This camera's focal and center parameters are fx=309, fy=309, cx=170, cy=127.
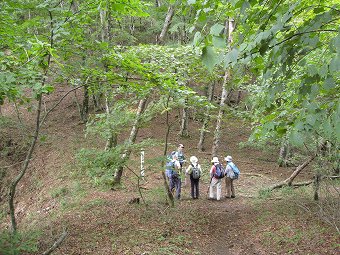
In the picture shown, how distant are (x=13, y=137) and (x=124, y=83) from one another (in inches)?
529

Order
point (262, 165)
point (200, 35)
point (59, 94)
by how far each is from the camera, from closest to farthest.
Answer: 1. point (200, 35)
2. point (262, 165)
3. point (59, 94)

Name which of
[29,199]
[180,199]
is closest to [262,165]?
[180,199]

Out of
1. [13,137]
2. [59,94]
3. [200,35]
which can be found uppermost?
[59,94]

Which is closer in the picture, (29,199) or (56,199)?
(56,199)

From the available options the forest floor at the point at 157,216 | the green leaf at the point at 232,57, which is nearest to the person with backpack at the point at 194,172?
the forest floor at the point at 157,216

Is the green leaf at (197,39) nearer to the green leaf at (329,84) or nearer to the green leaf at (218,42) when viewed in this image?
the green leaf at (218,42)

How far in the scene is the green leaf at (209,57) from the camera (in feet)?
5.22

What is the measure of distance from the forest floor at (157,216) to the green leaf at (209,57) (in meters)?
5.72

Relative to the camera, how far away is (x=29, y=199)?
42.5 feet

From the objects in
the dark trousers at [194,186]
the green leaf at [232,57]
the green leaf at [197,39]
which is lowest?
the dark trousers at [194,186]

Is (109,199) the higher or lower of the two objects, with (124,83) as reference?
lower

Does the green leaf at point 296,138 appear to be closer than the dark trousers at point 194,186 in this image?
Yes

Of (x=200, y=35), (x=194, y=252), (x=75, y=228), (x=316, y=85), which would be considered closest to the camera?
(x=200, y=35)

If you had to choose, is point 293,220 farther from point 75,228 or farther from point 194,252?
point 75,228
